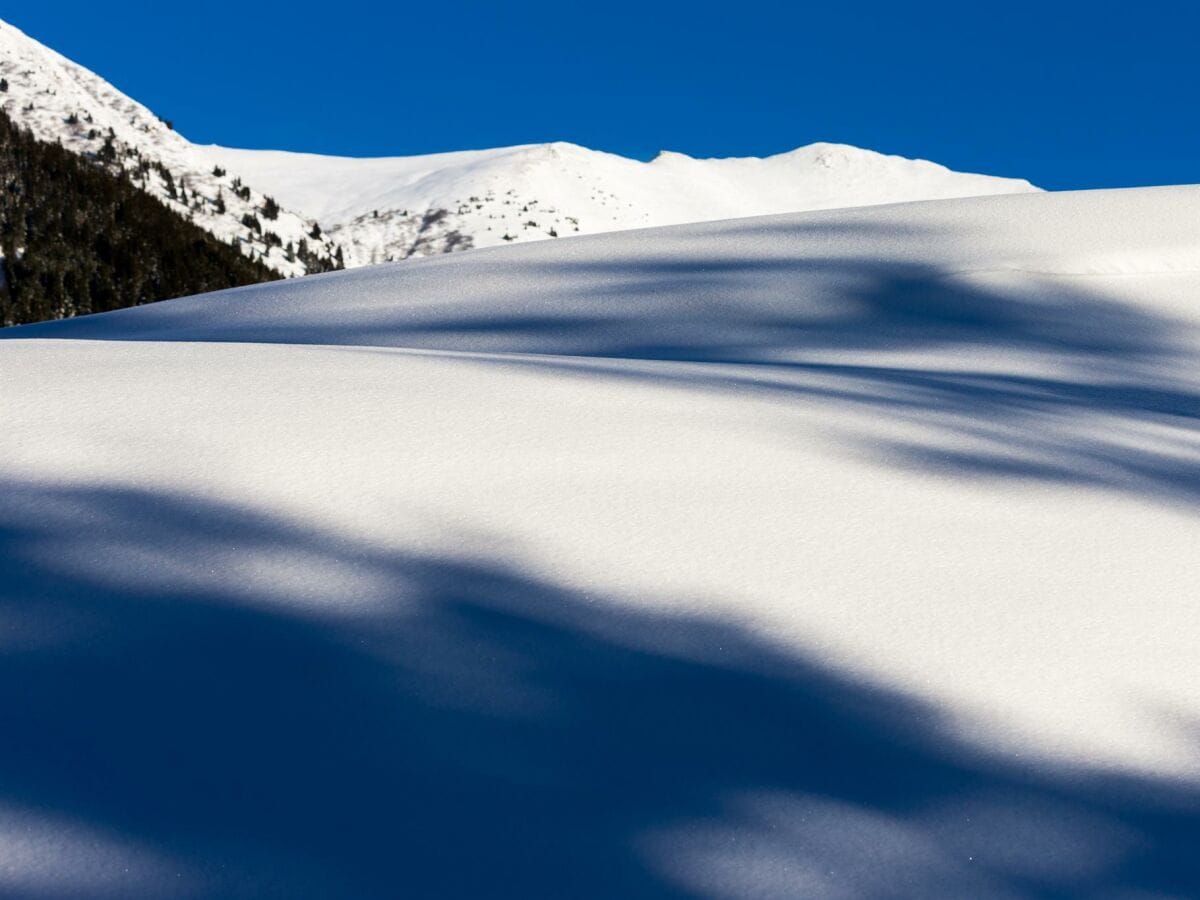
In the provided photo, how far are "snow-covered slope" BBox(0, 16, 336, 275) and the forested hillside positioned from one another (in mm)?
1562

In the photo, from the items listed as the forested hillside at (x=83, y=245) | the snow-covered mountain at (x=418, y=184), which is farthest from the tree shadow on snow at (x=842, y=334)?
the snow-covered mountain at (x=418, y=184)

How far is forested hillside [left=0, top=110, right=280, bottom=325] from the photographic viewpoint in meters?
7.41

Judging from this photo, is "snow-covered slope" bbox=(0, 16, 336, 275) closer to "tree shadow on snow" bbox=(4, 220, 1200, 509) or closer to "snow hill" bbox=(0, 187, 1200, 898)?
"tree shadow on snow" bbox=(4, 220, 1200, 509)

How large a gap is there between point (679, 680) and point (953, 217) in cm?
324

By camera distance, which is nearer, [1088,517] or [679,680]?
[679,680]

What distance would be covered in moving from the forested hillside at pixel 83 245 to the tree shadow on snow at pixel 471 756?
6552 millimetres

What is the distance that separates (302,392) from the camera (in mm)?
1754

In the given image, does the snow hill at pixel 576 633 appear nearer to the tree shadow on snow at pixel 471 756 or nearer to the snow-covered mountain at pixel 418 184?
the tree shadow on snow at pixel 471 756

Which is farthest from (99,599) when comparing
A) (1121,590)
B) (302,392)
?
(1121,590)

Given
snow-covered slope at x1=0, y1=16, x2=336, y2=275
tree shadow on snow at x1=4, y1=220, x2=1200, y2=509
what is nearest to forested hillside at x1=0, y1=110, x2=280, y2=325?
snow-covered slope at x1=0, y1=16, x2=336, y2=275

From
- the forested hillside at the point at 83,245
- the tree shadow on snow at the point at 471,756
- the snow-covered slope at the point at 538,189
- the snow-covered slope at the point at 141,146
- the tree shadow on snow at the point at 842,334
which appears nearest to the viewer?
the tree shadow on snow at the point at 471,756

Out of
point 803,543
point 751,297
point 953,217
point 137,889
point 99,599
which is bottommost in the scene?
point 137,889

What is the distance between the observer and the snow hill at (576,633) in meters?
0.90

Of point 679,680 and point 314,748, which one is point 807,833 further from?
point 314,748
